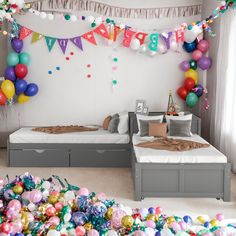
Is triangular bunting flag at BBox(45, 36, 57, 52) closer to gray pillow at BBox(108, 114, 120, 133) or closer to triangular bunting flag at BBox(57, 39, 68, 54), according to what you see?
triangular bunting flag at BBox(57, 39, 68, 54)

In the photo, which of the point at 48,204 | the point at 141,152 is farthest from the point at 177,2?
the point at 48,204

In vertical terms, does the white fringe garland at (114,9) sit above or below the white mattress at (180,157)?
above

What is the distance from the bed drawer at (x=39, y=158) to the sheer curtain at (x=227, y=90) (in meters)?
2.09

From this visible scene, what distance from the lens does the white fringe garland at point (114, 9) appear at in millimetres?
6164

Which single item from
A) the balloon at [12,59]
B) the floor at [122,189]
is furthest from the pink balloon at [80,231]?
the balloon at [12,59]

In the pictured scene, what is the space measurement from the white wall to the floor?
1023 millimetres

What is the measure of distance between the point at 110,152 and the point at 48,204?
8.66 feet

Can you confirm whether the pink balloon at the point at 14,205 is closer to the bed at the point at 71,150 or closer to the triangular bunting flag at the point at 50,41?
the bed at the point at 71,150

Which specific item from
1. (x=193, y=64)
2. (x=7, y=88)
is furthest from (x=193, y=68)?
Result: (x=7, y=88)

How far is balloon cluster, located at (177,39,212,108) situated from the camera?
598cm

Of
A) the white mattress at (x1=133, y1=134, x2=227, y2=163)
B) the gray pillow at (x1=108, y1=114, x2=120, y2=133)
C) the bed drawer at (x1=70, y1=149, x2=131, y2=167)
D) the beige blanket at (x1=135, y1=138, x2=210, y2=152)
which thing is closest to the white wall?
the gray pillow at (x1=108, y1=114, x2=120, y2=133)

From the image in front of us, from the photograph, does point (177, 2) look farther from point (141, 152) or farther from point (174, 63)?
point (141, 152)

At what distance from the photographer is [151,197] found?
159 inches

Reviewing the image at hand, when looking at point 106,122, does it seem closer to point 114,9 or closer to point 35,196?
point 114,9
